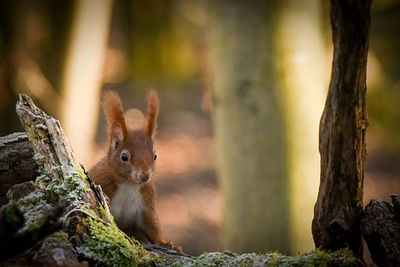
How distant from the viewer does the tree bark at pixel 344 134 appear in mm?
2215

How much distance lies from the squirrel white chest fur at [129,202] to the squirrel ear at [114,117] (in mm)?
215

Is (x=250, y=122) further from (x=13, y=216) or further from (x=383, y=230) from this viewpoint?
(x=13, y=216)

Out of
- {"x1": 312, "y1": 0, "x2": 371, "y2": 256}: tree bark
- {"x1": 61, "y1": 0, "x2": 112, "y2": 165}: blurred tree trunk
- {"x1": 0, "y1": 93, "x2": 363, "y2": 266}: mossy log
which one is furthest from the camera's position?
{"x1": 61, "y1": 0, "x2": 112, "y2": 165}: blurred tree trunk

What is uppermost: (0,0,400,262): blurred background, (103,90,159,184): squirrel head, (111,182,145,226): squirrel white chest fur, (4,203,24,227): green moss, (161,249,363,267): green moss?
(0,0,400,262): blurred background

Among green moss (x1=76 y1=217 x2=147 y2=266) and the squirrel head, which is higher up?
the squirrel head

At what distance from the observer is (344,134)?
234cm

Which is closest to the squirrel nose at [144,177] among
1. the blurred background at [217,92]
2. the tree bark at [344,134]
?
the tree bark at [344,134]

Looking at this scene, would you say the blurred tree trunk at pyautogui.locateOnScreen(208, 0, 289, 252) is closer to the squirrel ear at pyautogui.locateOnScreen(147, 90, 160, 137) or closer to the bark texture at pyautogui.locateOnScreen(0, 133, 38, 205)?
the squirrel ear at pyautogui.locateOnScreen(147, 90, 160, 137)

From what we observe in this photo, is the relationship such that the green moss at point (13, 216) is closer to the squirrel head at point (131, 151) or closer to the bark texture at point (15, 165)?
the bark texture at point (15, 165)

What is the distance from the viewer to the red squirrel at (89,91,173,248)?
3.26 metres

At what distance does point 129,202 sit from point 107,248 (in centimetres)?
110

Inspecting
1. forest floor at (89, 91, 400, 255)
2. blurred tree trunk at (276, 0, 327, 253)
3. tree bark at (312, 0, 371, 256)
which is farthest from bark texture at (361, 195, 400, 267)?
forest floor at (89, 91, 400, 255)

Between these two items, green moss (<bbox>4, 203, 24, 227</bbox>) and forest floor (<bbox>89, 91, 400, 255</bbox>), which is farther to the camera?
forest floor (<bbox>89, 91, 400, 255</bbox>)

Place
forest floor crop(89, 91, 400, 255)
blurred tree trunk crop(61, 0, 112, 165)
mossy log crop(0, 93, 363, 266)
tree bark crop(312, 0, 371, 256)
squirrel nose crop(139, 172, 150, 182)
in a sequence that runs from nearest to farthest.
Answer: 1. mossy log crop(0, 93, 363, 266)
2. tree bark crop(312, 0, 371, 256)
3. squirrel nose crop(139, 172, 150, 182)
4. blurred tree trunk crop(61, 0, 112, 165)
5. forest floor crop(89, 91, 400, 255)
